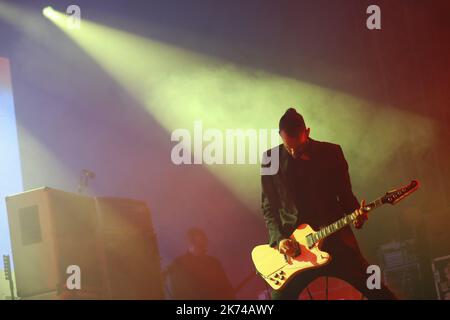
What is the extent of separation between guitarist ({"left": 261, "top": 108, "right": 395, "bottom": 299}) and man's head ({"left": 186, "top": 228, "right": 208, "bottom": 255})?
1.76ft

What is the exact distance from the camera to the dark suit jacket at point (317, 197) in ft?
12.3

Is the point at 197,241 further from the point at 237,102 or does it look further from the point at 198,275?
the point at 237,102

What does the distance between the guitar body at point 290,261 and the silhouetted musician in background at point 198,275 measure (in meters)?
0.35

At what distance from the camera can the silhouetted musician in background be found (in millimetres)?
4145

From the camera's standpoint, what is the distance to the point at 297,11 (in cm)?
446

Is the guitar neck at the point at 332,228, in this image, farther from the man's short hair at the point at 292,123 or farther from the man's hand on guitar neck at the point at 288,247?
the man's short hair at the point at 292,123

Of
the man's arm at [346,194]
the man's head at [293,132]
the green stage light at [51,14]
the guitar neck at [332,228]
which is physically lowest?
the guitar neck at [332,228]

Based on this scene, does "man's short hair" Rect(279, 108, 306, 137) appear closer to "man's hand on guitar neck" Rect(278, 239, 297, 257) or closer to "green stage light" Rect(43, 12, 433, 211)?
"green stage light" Rect(43, 12, 433, 211)

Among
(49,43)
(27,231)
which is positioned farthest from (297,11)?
(27,231)

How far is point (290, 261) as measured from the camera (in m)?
3.73

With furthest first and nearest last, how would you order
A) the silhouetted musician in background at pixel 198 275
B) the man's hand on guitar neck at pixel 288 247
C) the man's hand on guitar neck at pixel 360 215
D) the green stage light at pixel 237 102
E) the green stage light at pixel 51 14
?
the green stage light at pixel 51 14 < the green stage light at pixel 237 102 < the silhouetted musician in background at pixel 198 275 < the man's hand on guitar neck at pixel 288 247 < the man's hand on guitar neck at pixel 360 215

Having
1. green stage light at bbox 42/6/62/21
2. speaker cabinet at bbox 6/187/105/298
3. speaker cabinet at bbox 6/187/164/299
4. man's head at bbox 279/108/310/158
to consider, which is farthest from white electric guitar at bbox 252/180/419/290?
green stage light at bbox 42/6/62/21

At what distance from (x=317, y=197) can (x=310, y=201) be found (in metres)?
0.05

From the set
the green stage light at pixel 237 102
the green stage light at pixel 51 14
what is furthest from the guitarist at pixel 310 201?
the green stage light at pixel 51 14
